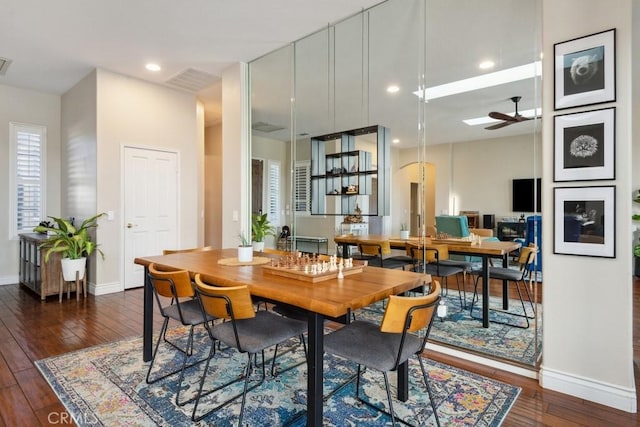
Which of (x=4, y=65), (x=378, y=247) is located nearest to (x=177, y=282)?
(x=378, y=247)

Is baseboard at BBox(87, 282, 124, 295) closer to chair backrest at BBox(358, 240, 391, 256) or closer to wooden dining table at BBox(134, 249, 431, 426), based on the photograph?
wooden dining table at BBox(134, 249, 431, 426)

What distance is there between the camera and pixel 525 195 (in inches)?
103

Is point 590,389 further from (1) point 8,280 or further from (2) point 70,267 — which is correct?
(1) point 8,280

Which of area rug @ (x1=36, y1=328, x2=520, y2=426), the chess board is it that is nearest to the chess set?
the chess board

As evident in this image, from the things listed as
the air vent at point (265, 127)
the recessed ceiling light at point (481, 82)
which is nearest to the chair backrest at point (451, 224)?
the recessed ceiling light at point (481, 82)

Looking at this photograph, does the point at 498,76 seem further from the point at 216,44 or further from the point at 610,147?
the point at 216,44

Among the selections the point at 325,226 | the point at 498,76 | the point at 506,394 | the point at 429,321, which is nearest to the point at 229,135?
the point at 325,226

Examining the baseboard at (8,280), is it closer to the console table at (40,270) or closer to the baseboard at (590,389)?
the console table at (40,270)

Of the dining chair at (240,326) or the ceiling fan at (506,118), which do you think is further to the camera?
the ceiling fan at (506,118)

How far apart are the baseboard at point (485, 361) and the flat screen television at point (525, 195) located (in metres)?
1.10

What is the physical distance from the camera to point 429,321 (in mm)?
1684

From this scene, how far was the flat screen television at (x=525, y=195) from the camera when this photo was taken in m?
2.46

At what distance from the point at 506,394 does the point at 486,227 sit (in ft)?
4.37

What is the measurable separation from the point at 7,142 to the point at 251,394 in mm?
5538
